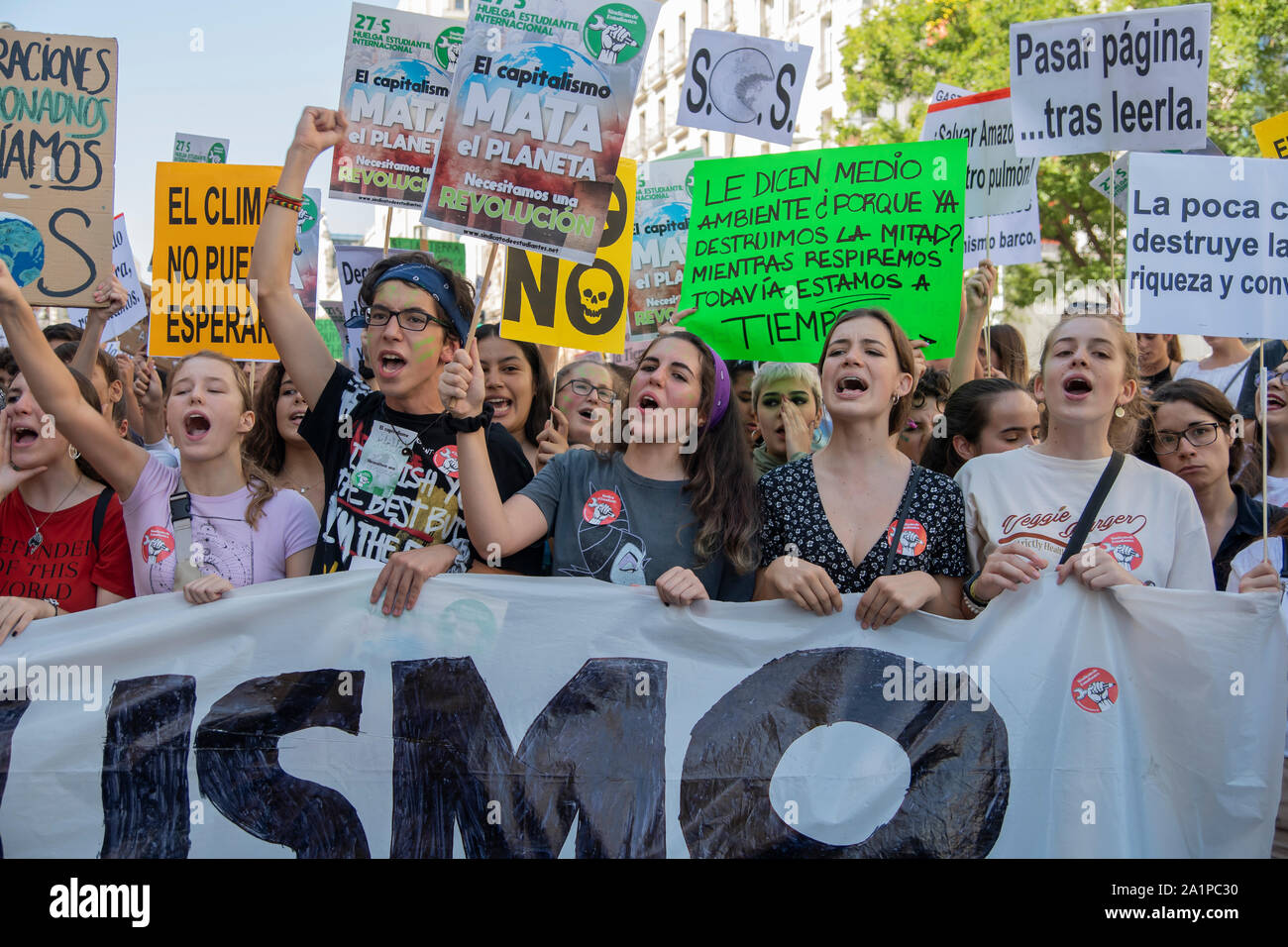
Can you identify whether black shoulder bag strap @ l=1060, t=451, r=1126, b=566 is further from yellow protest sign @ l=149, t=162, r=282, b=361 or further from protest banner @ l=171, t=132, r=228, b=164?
protest banner @ l=171, t=132, r=228, b=164

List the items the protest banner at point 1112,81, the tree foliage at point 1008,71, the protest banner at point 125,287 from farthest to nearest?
the tree foliage at point 1008,71
the protest banner at point 125,287
the protest banner at point 1112,81

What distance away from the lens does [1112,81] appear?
209 inches

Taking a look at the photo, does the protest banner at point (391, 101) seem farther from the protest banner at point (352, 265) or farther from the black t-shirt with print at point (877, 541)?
the black t-shirt with print at point (877, 541)

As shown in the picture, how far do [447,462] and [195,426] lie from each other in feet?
2.77

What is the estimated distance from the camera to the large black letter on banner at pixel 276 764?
314 cm

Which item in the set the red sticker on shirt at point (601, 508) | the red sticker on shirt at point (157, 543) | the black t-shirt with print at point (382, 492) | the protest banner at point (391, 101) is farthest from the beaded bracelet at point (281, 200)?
the protest banner at point (391, 101)

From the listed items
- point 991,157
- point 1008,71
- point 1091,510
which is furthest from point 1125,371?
point 1008,71

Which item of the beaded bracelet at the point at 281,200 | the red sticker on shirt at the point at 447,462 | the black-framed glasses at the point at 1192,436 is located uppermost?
the beaded bracelet at the point at 281,200

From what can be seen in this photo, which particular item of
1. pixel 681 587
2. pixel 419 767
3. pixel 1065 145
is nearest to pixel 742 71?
pixel 1065 145

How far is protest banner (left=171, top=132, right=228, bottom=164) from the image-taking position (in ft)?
26.7

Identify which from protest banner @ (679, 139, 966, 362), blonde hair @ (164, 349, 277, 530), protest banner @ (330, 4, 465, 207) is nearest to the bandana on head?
blonde hair @ (164, 349, 277, 530)

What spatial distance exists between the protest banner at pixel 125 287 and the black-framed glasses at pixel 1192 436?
5.38 meters
